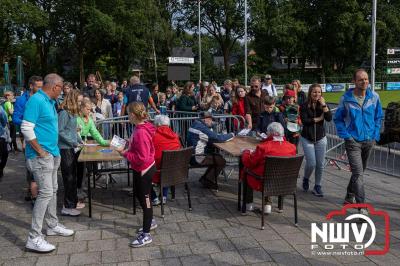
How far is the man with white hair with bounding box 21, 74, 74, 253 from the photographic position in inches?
171

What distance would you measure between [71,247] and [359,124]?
3699 millimetres

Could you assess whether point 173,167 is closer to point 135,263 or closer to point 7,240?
point 135,263

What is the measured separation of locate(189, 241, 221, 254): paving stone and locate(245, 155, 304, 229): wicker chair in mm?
769

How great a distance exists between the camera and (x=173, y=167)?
5.53 metres

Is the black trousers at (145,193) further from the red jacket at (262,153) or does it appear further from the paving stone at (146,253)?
the red jacket at (262,153)

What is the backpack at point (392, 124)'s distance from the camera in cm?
581

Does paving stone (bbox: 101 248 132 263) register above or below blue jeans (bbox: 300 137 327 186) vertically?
below

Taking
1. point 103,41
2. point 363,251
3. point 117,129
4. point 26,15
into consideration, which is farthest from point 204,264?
point 103,41

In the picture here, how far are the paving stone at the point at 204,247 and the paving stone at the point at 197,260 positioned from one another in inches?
5.0

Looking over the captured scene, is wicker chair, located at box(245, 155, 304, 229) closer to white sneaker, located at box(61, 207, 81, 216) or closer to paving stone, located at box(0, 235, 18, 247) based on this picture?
white sneaker, located at box(61, 207, 81, 216)

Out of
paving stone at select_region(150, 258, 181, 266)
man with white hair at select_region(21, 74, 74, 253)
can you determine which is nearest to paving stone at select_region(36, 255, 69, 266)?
man with white hair at select_region(21, 74, 74, 253)

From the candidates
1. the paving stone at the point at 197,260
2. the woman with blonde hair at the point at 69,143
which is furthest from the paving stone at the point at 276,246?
the woman with blonde hair at the point at 69,143

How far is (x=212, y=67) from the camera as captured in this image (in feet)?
Result: 175

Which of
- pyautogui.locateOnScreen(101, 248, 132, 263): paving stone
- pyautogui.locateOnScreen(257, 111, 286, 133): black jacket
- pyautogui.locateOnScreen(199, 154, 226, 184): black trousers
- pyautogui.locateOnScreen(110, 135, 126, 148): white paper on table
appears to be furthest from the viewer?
pyautogui.locateOnScreen(257, 111, 286, 133): black jacket
